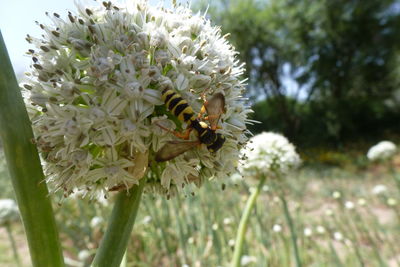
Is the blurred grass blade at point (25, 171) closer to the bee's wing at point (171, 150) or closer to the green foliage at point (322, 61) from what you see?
the bee's wing at point (171, 150)

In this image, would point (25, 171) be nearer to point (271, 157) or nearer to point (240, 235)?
point (240, 235)

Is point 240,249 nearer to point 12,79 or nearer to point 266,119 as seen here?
point 12,79

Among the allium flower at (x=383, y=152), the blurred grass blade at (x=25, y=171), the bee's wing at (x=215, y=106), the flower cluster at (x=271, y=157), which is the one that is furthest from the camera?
the allium flower at (x=383, y=152)

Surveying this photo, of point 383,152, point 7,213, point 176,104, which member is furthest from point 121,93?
point 383,152

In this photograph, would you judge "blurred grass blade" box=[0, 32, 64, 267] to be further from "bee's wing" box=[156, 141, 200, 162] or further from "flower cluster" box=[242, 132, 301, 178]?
"flower cluster" box=[242, 132, 301, 178]

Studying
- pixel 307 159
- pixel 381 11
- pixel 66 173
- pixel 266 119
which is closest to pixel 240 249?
pixel 66 173

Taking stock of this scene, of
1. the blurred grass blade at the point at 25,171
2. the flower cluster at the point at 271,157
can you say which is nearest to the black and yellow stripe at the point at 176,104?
the blurred grass blade at the point at 25,171

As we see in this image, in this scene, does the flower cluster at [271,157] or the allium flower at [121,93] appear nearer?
the allium flower at [121,93]
